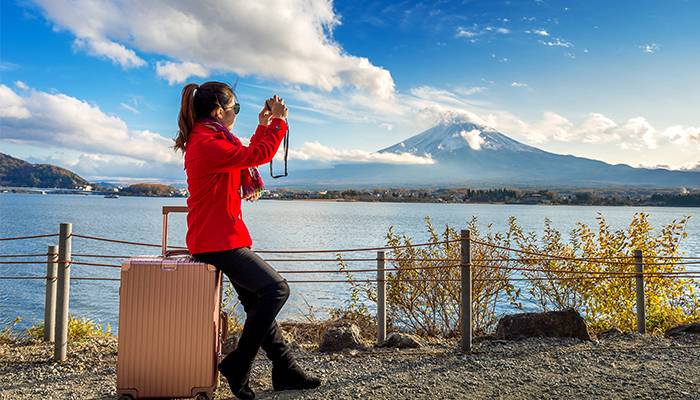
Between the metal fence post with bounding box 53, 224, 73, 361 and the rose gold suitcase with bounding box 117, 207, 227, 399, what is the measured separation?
1735mm

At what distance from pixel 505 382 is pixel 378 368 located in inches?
42.6

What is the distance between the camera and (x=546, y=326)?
19.5 ft

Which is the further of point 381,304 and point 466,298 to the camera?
point 381,304

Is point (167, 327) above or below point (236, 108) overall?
below

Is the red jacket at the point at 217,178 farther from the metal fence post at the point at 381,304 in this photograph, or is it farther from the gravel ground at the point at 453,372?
the metal fence post at the point at 381,304

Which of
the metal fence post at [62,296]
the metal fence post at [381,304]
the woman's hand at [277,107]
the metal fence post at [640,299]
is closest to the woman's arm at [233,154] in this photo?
the woman's hand at [277,107]

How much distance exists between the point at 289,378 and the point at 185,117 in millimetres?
1971

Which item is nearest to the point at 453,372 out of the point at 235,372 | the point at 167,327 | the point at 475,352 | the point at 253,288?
the point at 475,352

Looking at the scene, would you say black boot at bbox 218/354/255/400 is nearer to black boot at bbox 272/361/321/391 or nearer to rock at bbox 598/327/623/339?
black boot at bbox 272/361/321/391

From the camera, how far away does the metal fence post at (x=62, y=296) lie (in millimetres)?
4910

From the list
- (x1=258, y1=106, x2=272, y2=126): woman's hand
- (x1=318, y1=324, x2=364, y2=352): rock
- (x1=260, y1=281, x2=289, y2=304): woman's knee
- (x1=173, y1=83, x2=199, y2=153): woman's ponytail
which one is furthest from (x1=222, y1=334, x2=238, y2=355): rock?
(x1=258, y1=106, x2=272, y2=126): woman's hand

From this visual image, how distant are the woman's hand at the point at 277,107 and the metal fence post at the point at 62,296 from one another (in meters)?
2.61

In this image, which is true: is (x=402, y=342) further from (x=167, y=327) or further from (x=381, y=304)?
(x=167, y=327)

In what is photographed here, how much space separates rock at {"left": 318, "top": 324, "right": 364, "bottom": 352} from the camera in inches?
216
